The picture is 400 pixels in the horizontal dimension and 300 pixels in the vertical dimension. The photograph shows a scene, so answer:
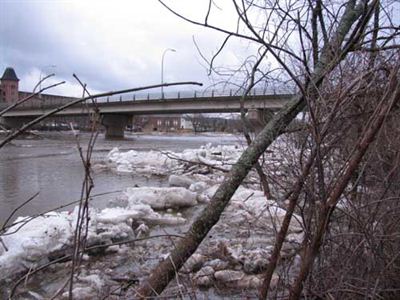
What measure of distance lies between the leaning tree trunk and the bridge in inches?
37.5

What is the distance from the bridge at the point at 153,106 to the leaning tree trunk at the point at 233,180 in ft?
3.12

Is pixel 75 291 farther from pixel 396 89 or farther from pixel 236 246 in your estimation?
pixel 396 89

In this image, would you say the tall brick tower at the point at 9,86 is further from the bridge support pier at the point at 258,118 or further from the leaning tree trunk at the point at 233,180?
the bridge support pier at the point at 258,118

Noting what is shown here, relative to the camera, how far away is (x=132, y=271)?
230 inches

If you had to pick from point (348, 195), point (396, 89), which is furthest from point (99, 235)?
point (396, 89)

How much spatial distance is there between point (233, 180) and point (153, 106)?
53536mm

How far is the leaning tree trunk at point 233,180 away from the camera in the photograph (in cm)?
291

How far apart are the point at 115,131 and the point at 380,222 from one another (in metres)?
69.8

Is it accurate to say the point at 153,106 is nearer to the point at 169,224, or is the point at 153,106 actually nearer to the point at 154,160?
the point at 154,160

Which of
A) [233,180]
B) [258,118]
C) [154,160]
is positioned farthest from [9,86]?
[154,160]

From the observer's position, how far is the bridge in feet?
6.55

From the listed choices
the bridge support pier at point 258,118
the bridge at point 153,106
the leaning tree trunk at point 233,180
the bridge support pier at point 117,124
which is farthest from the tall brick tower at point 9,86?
the bridge support pier at point 117,124

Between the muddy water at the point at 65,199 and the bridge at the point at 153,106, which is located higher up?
the bridge at the point at 153,106

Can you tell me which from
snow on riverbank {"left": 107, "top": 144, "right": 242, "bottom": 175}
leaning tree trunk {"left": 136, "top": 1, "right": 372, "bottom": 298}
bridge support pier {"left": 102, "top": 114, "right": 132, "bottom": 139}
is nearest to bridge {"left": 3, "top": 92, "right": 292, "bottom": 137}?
bridge support pier {"left": 102, "top": 114, "right": 132, "bottom": 139}
